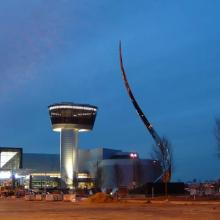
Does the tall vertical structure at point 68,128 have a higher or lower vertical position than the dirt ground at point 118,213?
higher

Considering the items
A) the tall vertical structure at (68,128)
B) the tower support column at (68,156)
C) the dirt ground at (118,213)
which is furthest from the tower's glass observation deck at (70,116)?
the dirt ground at (118,213)

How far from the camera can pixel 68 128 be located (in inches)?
7628

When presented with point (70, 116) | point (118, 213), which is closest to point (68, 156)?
point (70, 116)

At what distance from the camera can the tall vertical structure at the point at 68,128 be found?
632ft

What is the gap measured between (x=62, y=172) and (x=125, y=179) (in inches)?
1031

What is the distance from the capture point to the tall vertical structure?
19250cm

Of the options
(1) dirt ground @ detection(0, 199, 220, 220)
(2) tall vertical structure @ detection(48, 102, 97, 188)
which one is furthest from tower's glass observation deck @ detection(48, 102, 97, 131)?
(1) dirt ground @ detection(0, 199, 220, 220)

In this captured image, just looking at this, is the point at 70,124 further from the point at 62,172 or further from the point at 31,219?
the point at 31,219

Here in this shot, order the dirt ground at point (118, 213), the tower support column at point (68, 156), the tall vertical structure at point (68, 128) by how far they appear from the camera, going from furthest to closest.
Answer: the tower support column at point (68, 156) → the tall vertical structure at point (68, 128) → the dirt ground at point (118, 213)

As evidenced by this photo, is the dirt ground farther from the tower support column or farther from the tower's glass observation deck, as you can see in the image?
the tower support column

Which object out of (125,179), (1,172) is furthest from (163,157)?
(1,172)

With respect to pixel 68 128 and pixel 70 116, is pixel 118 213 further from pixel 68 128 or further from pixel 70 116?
pixel 68 128

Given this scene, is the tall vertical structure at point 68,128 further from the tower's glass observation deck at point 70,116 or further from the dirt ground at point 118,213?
the dirt ground at point 118,213

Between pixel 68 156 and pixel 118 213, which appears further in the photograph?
pixel 68 156
